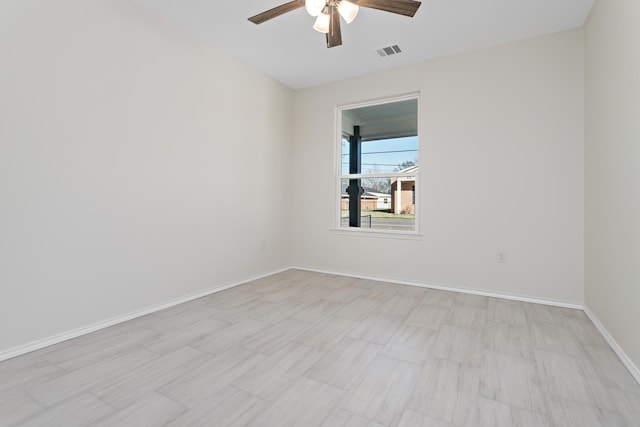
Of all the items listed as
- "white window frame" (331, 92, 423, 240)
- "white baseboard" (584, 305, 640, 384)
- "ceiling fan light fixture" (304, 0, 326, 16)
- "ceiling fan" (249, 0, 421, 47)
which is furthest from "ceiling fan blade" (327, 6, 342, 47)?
"white baseboard" (584, 305, 640, 384)

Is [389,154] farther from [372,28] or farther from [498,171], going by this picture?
[372,28]

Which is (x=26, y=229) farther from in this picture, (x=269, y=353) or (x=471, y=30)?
(x=471, y=30)

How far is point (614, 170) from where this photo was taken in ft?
6.97

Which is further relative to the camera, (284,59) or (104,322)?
(284,59)

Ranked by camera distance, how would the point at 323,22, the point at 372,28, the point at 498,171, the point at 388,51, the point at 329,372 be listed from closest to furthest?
the point at 329,372 < the point at 323,22 < the point at 372,28 < the point at 498,171 < the point at 388,51

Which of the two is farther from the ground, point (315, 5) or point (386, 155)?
point (315, 5)

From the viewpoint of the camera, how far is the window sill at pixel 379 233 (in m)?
3.71

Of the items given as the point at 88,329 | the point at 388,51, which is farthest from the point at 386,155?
the point at 88,329

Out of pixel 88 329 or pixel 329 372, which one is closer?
pixel 329 372

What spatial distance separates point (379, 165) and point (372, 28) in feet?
5.40

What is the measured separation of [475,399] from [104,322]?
2610 mm

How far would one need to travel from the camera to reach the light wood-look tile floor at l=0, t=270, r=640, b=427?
4.66 ft

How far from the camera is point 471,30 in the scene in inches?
116

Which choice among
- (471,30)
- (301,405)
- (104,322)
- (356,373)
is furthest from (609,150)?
(104,322)
